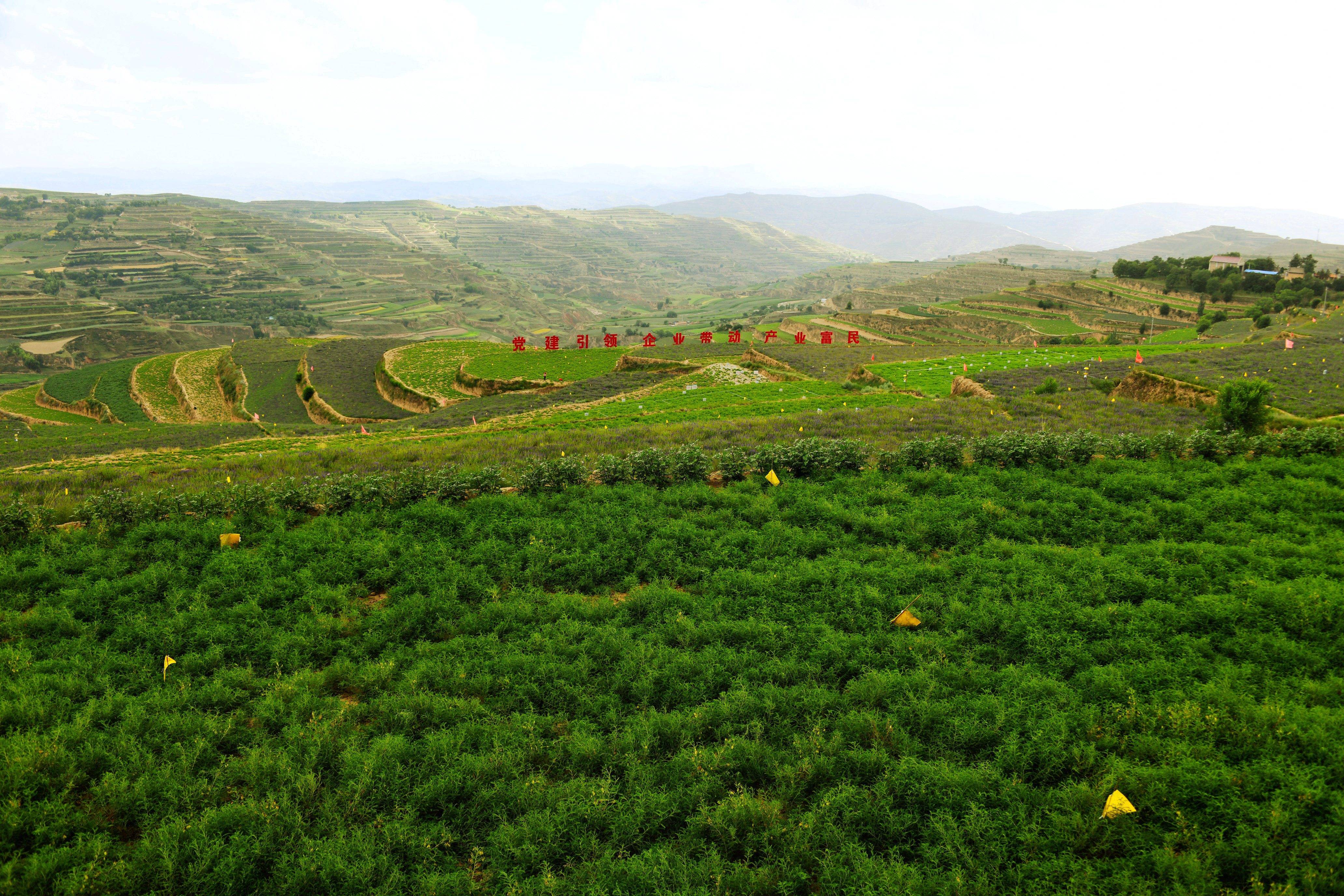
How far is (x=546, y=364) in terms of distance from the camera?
54469 mm

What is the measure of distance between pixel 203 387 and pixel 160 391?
443 cm

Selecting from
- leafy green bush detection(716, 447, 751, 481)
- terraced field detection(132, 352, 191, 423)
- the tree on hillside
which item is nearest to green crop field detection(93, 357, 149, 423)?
terraced field detection(132, 352, 191, 423)

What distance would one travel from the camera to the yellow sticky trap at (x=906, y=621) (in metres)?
8.00

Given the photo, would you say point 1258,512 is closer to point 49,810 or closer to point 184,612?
point 49,810

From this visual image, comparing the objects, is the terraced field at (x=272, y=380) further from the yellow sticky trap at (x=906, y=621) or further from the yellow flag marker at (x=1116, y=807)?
the yellow flag marker at (x=1116, y=807)

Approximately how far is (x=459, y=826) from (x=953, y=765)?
200 inches

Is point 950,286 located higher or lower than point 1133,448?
higher

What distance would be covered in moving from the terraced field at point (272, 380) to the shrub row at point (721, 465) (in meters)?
43.4

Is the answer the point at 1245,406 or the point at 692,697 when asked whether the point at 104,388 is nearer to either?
the point at 692,697

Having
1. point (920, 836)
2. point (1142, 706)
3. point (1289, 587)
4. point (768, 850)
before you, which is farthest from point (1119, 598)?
point (768, 850)

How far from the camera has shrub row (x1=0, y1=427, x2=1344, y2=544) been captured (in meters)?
11.2

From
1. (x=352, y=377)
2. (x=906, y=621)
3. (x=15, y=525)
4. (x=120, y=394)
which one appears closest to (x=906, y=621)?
(x=906, y=621)

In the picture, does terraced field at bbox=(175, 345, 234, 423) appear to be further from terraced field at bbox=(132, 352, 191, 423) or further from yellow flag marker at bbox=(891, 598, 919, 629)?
yellow flag marker at bbox=(891, 598, 919, 629)

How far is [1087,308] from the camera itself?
94.2 metres
